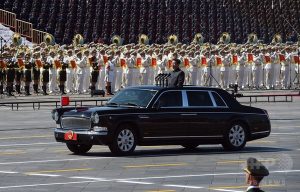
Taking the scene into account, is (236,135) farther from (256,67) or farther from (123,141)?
Result: (256,67)

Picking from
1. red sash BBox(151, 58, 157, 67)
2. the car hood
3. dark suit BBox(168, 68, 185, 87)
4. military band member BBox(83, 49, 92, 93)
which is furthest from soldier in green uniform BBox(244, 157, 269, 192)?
red sash BBox(151, 58, 157, 67)

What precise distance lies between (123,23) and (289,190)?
184ft

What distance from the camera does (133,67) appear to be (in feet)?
169

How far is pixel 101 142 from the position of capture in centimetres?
2214

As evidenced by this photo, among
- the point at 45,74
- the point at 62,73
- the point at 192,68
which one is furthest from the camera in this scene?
the point at 192,68

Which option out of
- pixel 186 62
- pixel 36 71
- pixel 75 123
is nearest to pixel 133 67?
pixel 186 62

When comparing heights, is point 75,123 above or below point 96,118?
below

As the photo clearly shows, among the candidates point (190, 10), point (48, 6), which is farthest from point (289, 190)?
point (190, 10)

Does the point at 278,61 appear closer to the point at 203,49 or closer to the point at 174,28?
the point at 203,49

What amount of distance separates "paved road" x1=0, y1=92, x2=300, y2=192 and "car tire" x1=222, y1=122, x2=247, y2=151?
0.78 feet

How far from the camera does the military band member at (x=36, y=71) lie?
48.4 meters

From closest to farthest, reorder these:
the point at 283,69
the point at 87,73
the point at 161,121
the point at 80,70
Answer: the point at 161,121 → the point at 80,70 → the point at 87,73 → the point at 283,69

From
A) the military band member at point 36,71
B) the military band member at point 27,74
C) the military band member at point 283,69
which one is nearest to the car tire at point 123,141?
the military band member at point 27,74

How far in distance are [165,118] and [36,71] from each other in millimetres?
25723
